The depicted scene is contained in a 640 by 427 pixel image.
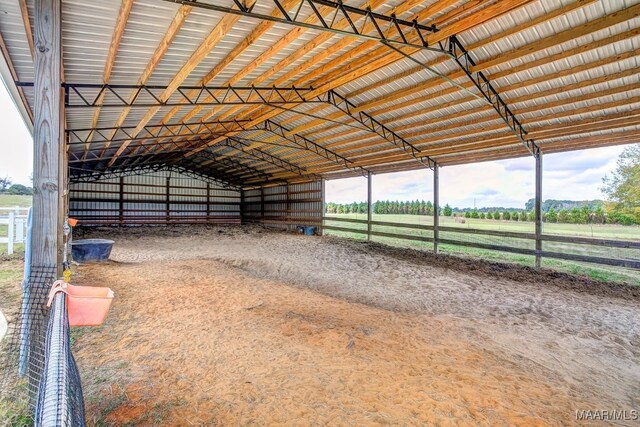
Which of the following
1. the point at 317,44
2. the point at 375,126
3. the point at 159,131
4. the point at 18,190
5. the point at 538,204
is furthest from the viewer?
the point at 18,190

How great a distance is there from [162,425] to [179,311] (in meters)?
3.13

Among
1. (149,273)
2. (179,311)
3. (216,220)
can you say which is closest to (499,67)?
(179,311)

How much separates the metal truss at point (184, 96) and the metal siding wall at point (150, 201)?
17.3 meters

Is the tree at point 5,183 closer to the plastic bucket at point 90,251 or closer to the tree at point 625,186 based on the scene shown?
the plastic bucket at point 90,251

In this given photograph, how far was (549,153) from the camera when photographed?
34.0 ft

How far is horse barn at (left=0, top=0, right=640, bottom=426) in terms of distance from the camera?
3039 millimetres

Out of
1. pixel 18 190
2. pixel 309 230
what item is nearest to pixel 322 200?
pixel 309 230

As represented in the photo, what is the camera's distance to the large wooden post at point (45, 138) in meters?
3.04

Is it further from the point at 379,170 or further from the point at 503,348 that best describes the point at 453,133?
the point at 503,348

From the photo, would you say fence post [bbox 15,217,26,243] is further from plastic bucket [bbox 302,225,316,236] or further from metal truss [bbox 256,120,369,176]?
plastic bucket [bbox 302,225,316,236]

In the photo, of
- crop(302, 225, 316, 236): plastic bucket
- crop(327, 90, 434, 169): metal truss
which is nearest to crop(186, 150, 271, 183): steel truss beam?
crop(302, 225, 316, 236): plastic bucket

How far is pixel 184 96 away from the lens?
8.23m

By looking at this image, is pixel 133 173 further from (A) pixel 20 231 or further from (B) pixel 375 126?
(B) pixel 375 126

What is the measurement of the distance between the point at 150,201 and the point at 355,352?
24996 millimetres
